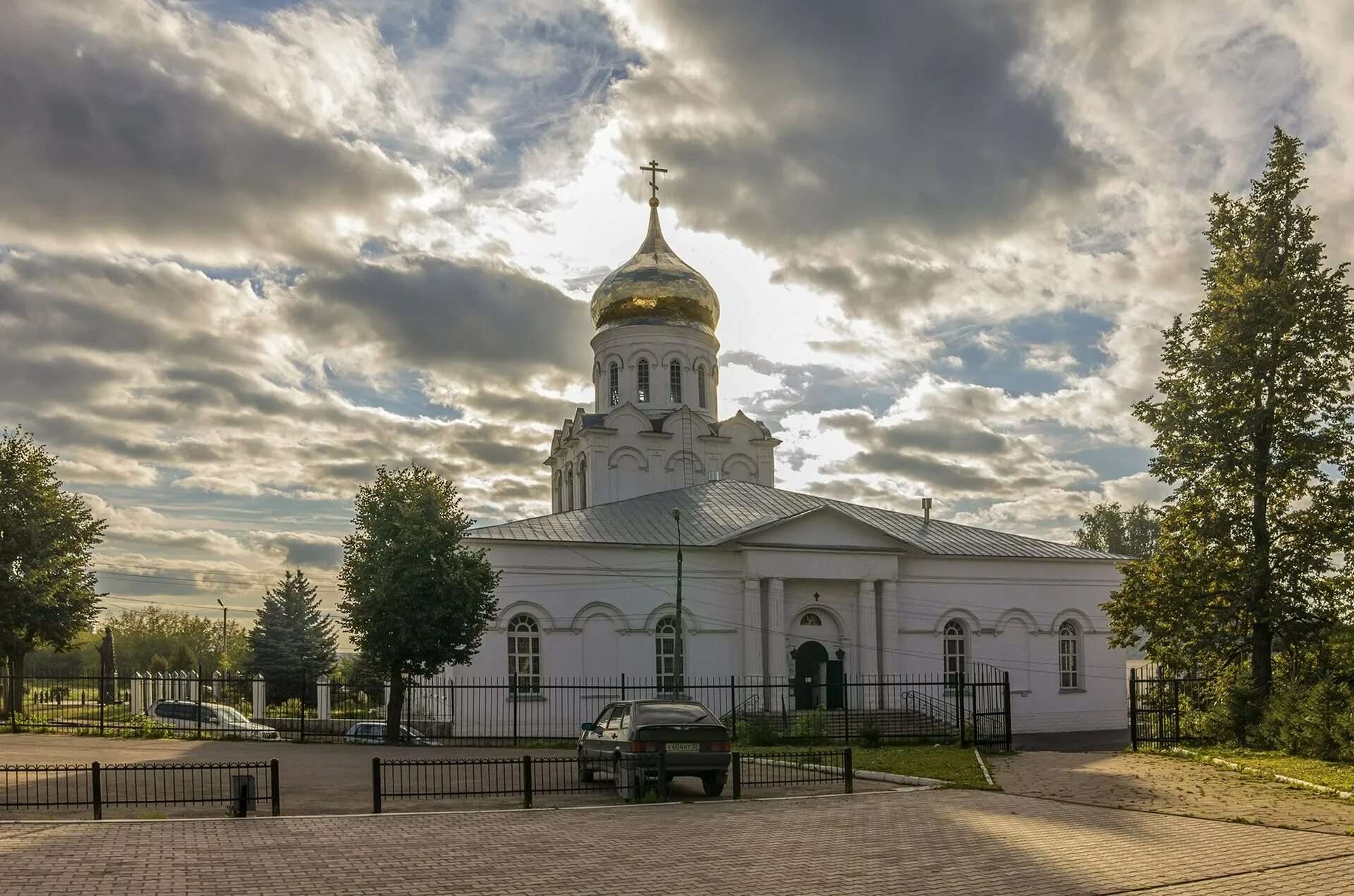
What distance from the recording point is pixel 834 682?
3209cm

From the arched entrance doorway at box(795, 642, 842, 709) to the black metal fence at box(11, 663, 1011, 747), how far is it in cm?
6

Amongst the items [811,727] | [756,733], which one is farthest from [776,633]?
[756,733]

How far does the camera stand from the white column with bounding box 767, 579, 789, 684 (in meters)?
31.4

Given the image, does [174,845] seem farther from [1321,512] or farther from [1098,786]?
[1321,512]

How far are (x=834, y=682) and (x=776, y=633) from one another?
92.3 inches

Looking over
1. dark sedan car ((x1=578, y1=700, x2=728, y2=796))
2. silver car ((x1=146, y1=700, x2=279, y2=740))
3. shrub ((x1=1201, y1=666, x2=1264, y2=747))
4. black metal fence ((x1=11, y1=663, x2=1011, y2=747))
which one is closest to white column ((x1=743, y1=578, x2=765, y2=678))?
black metal fence ((x1=11, y1=663, x2=1011, y2=747))

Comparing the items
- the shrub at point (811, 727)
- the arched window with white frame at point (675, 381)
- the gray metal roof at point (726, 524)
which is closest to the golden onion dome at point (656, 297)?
the arched window with white frame at point (675, 381)

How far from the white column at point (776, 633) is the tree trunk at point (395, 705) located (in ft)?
33.8

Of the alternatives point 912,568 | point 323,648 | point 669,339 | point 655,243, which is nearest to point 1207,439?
point 912,568

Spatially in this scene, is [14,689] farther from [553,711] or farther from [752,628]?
[752,628]

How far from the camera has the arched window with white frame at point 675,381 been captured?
41344 millimetres

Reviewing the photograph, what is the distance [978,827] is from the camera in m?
11.7

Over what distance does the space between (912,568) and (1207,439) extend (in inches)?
483

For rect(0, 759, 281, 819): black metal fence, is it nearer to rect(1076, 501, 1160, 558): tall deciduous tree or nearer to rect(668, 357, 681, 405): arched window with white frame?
rect(668, 357, 681, 405): arched window with white frame
